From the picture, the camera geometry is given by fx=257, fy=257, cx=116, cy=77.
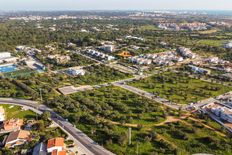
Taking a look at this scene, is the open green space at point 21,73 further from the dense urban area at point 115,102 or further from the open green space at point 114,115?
the open green space at point 114,115

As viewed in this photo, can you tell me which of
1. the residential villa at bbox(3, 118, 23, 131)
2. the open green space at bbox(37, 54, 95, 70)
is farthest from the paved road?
the open green space at bbox(37, 54, 95, 70)

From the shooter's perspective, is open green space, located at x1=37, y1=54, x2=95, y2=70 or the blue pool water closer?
the blue pool water

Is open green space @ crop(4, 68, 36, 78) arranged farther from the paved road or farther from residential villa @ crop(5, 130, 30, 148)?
residential villa @ crop(5, 130, 30, 148)

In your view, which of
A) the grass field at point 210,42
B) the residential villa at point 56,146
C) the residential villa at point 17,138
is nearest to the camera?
the residential villa at point 56,146

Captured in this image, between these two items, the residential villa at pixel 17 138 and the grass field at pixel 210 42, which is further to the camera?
the grass field at pixel 210 42

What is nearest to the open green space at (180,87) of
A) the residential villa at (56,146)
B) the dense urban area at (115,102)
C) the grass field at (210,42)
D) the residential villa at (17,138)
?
the dense urban area at (115,102)

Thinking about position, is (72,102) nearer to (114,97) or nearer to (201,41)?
(114,97)
